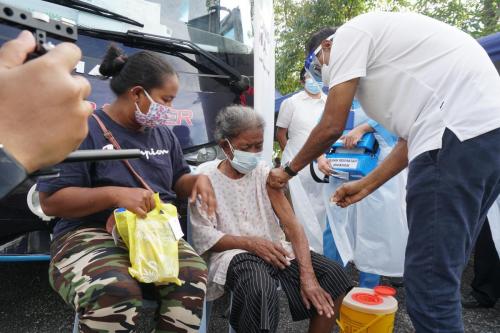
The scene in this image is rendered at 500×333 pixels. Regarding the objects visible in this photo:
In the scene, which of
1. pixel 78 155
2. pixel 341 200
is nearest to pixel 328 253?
pixel 341 200

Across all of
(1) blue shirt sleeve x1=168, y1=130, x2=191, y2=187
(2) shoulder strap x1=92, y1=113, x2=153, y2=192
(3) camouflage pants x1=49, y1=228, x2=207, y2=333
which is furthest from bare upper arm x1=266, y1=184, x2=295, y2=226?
(2) shoulder strap x1=92, y1=113, x2=153, y2=192

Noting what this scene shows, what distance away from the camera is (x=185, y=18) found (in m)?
2.57

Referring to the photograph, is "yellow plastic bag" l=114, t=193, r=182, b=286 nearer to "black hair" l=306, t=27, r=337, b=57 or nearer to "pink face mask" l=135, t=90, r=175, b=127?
"pink face mask" l=135, t=90, r=175, b=127

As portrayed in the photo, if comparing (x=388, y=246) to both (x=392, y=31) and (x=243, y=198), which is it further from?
(x=392, y=31)

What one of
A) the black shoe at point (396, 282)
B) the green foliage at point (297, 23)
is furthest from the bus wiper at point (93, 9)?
the green foliage at point (297, 23)

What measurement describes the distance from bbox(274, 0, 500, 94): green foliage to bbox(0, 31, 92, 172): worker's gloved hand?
8.28 metres

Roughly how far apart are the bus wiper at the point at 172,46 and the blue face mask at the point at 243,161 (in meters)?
0.73

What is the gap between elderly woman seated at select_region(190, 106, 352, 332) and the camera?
66.8 inches

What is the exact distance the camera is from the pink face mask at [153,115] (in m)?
1.73

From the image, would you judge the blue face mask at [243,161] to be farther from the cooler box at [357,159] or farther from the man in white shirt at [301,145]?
the man in white shirt at [301,145]

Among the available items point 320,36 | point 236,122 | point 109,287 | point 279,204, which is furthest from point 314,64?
point 109,287

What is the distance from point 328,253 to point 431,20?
71.0 inches

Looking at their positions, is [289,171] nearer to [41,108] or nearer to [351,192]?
[351,192]

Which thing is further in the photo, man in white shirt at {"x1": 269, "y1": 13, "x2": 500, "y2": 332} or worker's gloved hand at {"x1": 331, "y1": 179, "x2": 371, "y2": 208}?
worker's gloved hand at {"x1": 331, "y1": 179, "x2": 371, "y2": 208}
